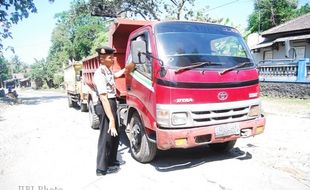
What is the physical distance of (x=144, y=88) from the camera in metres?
4.94

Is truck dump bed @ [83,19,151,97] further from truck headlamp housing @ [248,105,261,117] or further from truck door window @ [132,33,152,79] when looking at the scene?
truck headlamp housing @ [248,105,261,117]

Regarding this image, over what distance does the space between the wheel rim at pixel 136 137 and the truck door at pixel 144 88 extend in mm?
391

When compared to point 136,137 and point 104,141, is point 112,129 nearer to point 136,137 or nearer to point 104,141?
point 104,141

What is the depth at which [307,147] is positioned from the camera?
602 centimetres

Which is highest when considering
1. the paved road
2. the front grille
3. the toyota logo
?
the toyota logo

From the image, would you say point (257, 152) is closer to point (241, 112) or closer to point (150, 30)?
point (241, 112)

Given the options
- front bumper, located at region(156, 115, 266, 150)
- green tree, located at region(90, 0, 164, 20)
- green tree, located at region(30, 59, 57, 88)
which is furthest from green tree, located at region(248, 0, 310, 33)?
green tree, located at region(30, 59, 57, 88)

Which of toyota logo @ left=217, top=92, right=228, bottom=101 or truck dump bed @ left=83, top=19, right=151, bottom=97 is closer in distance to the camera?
toyota logo @ left=217, top=92, right=228, bottom=101

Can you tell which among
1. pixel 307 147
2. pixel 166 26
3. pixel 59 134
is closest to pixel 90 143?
pixel 59 134

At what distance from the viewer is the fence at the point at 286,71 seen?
42.5 ft

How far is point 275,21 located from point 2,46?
26625mm

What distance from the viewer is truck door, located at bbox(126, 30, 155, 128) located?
470 centimetres

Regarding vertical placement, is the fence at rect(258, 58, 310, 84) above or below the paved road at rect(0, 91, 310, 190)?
above

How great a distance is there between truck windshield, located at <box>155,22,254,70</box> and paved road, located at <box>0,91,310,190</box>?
1.73 m
